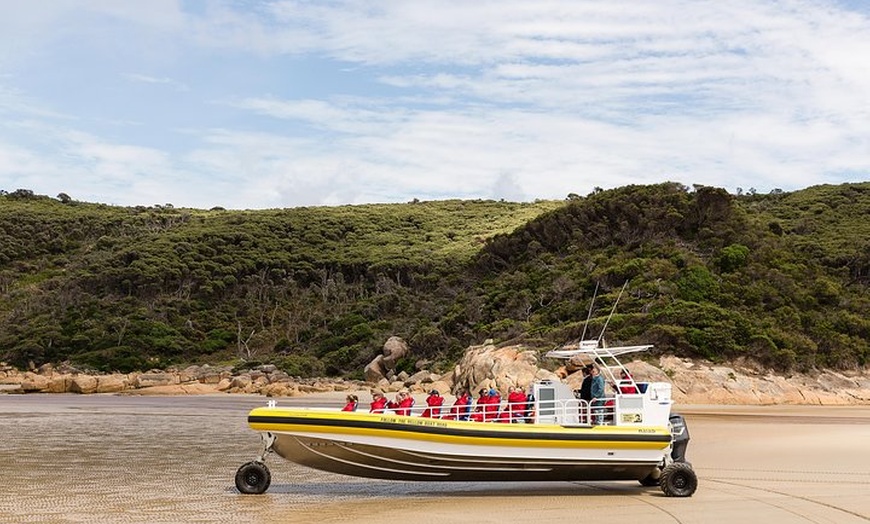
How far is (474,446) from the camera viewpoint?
1491 centimetres

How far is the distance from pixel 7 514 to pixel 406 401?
634cm

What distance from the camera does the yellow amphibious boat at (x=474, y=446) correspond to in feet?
48.9

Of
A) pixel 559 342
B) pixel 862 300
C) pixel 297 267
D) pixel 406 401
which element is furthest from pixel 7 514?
pixel 297 267

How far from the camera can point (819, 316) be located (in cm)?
4581

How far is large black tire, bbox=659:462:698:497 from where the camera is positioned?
48.1 ft

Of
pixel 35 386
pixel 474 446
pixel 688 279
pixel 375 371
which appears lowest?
pixel 35 386

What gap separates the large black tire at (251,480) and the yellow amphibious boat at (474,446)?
0.02 meters

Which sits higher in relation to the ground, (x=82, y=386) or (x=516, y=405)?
(x=516, y=405)

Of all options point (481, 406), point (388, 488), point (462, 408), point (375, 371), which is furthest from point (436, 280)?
point (462, 408)

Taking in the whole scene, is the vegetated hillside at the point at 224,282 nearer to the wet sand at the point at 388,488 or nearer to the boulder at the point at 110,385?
the boulder at the point at 110,385

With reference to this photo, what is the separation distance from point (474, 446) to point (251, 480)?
3.70 m

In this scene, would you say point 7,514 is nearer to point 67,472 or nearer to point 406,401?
point 67,472

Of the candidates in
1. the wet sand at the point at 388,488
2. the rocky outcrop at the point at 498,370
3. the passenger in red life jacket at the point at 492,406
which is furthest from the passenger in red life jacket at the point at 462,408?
the rocky outcrop at the point at 498,370

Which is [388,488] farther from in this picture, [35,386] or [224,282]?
[224,282]
